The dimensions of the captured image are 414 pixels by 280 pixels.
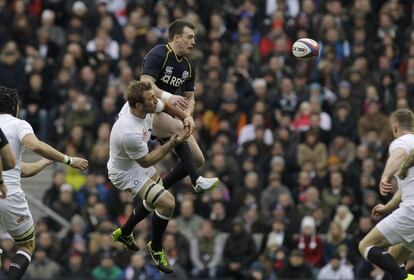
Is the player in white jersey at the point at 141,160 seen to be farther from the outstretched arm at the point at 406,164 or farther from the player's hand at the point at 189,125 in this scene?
the outstretched arm at the point at 406,164

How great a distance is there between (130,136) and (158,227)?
5.23ft

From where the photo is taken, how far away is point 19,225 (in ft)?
58.0

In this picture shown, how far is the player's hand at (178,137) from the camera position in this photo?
17.5 m

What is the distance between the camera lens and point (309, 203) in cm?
2531

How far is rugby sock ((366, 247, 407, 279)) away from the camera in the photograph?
1772 centimetres

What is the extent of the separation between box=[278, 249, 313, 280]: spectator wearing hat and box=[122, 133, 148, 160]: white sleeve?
722 cm

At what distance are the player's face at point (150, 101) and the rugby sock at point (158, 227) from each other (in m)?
1.75

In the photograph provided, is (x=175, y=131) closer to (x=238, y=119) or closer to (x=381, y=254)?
(x=381, y=254)

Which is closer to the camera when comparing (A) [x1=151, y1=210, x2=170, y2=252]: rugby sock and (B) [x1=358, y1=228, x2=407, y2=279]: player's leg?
(B) [x1=358, y1=228, x2=407, y2=279]: player's leg

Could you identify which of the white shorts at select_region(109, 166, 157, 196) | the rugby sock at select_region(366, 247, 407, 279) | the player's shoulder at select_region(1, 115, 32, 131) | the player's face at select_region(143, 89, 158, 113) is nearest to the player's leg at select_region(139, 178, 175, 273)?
the white shorts at select_region(109, 166, 157, 196)

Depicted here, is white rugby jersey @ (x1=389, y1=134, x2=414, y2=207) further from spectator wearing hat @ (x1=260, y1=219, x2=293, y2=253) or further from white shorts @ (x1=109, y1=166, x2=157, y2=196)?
spectator wearing hat @ (x1=260, y1=219, x2=293, y2=253)

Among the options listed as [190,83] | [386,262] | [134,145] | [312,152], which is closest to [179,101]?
[190,83]

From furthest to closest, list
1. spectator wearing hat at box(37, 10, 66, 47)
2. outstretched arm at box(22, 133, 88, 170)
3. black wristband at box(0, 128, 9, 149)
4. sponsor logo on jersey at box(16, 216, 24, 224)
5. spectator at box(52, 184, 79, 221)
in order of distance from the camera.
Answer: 1. spectator wearing hat at box(37, 10, 66, 47)
2. spectator at box(52, 184, 79, 221)
3. sponsor logo on jersey at box(16, 216, 24, 224)
4. outstretched arm at box(22, 133, 88, 170)
5. black wristband at box(0, 128, 9, 149)

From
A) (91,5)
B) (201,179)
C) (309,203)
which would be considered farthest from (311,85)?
(201,179)
